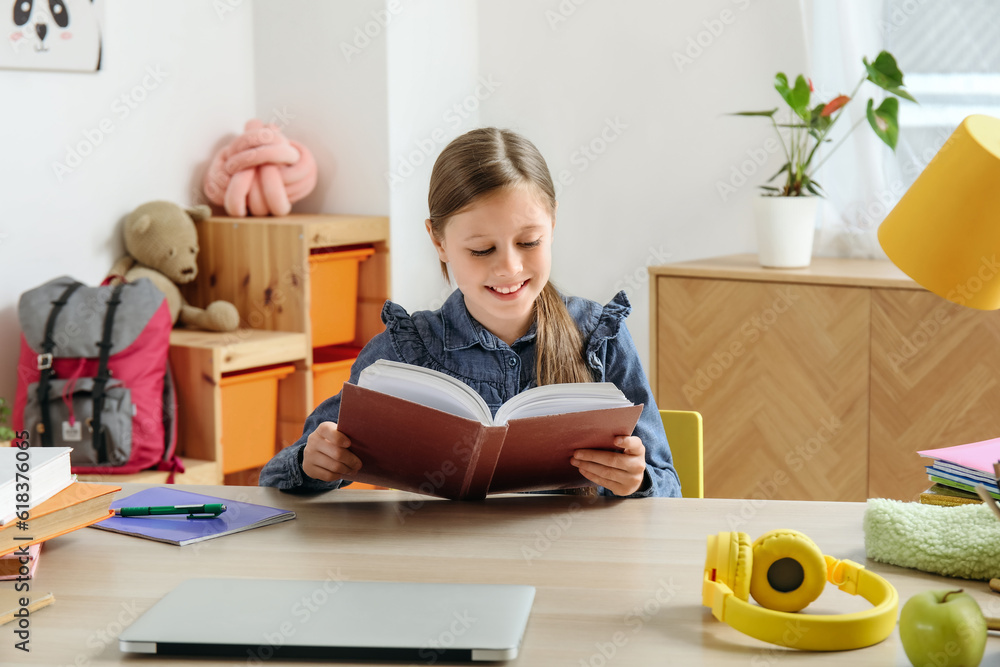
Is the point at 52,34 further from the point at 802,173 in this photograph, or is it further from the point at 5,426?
the point at 802,173

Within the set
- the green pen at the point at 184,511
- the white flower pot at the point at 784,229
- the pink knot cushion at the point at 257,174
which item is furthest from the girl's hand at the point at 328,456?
the pink knot cushion at the point at 257,174

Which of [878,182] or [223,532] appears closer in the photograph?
[223,532]

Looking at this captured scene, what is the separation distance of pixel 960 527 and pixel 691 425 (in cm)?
49

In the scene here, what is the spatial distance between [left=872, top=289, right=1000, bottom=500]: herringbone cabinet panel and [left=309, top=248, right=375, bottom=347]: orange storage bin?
4.79ft

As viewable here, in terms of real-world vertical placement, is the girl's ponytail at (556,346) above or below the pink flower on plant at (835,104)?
below

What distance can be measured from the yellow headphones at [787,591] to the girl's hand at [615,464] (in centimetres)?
24

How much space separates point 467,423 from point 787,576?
0.35 metres

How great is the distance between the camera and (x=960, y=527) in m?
1.00

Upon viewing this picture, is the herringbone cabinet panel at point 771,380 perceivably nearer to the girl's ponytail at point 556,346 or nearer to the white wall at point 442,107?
the white wall at point 442,107

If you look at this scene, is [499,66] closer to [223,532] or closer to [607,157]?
[607,157]

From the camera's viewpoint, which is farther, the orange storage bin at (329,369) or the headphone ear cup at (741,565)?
the orange storage bin at (329,369)

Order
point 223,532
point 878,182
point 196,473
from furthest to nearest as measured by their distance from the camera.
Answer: point 878,182, point 196,473, point 223,532

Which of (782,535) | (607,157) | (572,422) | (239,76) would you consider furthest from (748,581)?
(239,76)

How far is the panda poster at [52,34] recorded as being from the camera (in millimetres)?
2455
